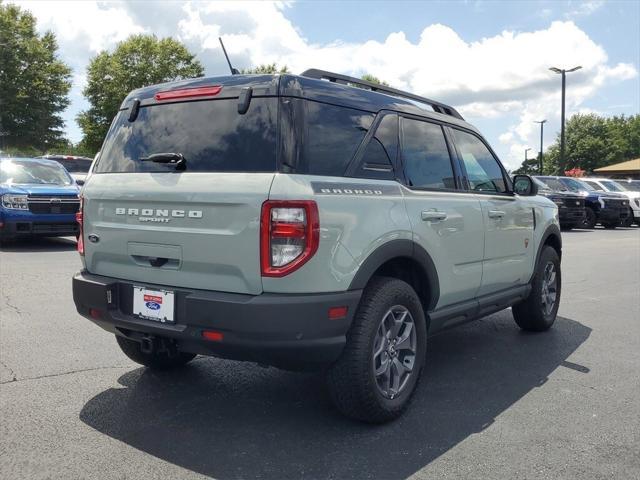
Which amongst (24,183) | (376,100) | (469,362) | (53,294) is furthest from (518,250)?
(24,183)

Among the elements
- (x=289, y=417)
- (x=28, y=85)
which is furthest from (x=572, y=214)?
(x=28, y=85)

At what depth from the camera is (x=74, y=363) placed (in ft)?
14.7

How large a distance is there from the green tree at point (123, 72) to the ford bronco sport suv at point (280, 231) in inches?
1706

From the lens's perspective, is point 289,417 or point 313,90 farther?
point 289,417

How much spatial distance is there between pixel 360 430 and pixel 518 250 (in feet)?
7.89

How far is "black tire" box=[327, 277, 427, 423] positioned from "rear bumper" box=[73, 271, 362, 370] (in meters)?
0.12

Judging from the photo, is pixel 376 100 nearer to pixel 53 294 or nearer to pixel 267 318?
pixel 267 318

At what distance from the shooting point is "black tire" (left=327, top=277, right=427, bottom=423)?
3227 mm

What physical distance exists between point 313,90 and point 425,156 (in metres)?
1.08

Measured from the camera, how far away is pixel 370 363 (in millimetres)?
3273

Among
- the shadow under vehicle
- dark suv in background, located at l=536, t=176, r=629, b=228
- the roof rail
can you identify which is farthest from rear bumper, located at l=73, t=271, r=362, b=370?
dark suv in background, located at l=536, t=176, r=629, b=228

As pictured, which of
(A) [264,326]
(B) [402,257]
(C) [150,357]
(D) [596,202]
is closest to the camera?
(A) [264,326]

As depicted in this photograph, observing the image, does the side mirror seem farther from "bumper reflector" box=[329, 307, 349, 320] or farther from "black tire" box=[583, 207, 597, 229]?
"black tire" box=[583, 207, 597, 229]

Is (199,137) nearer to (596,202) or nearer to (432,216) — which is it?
(432,216)
